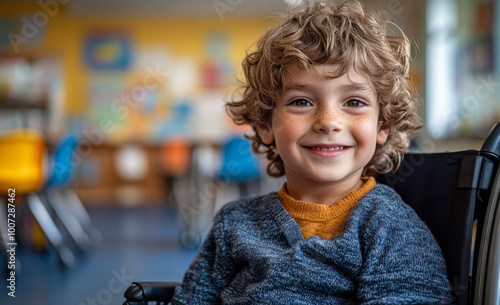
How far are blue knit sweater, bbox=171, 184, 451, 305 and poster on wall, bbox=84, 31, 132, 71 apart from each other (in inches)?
288

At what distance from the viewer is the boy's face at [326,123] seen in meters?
0.99

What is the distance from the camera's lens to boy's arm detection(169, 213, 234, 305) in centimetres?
108

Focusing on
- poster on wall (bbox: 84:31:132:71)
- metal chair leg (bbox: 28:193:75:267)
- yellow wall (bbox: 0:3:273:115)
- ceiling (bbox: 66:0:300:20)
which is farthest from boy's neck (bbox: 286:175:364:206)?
poster on wall (bbox: 84:31:132:71)

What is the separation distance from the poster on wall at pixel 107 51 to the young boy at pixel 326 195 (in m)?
7.19

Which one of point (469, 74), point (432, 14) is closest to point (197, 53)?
point (432, 14)

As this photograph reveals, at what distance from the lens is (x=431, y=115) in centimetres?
467

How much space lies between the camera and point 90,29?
8.02 m

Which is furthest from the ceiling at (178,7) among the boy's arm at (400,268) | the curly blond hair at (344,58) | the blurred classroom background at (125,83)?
the boy's arm at (400,268)

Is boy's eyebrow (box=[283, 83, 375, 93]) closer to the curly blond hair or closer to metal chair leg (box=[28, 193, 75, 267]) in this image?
the curly blond hair

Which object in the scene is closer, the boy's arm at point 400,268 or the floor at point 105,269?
the boy's arm at point 400,268

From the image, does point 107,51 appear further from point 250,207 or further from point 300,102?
point 300,102

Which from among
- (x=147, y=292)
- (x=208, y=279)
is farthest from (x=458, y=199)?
(x=147, y=292)

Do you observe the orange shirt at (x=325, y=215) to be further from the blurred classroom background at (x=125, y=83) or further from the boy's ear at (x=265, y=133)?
the blurred classroom background at (x=125, y=83)

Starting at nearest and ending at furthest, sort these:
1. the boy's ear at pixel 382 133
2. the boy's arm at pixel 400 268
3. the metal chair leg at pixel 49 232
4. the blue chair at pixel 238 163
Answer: the boy's arm at pixel 400 268 → the boy's ear at pixel 382 133 → the metal chair leg at pixel 49 232 → the blue chair at pixel 238 163
